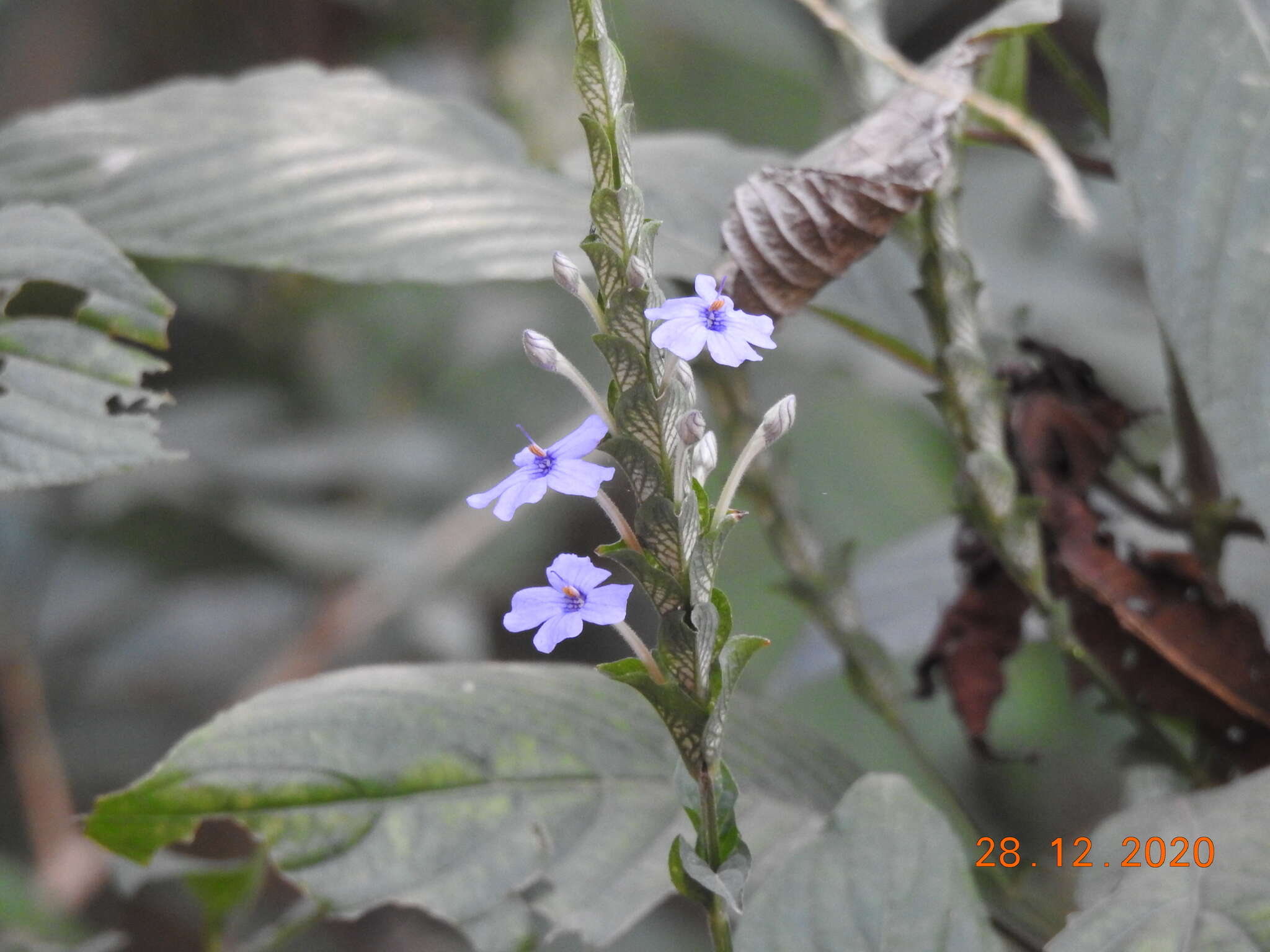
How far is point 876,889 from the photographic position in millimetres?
505

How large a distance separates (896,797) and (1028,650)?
32.2 inches

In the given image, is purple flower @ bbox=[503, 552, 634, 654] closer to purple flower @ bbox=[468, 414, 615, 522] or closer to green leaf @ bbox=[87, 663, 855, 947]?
purple flower @ bbox=[468, 414, 615, 522]

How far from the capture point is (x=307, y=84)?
2.61 ft

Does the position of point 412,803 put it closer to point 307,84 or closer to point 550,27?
point 307,84

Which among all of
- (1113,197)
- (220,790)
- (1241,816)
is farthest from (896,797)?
(1113,197)

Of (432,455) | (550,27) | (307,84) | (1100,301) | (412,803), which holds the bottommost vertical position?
(432,455)

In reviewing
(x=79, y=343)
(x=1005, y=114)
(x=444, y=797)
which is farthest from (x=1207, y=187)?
(x=79, y=343)

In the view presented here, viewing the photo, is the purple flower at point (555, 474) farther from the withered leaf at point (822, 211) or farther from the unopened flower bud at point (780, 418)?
the withered leaf at point (822, 211)

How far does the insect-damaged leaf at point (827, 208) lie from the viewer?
1.77 feet

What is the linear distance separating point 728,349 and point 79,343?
1.37 ft

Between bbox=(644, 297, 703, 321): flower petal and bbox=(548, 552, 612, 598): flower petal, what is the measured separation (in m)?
0.08

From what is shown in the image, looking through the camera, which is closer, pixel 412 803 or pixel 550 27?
pixel 412 803

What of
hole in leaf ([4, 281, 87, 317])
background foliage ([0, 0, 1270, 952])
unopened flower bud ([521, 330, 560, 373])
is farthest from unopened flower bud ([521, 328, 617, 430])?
hole in leaf ([4, 281, 87, 317])

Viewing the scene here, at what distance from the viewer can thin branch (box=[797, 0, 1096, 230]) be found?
558 millimetres
